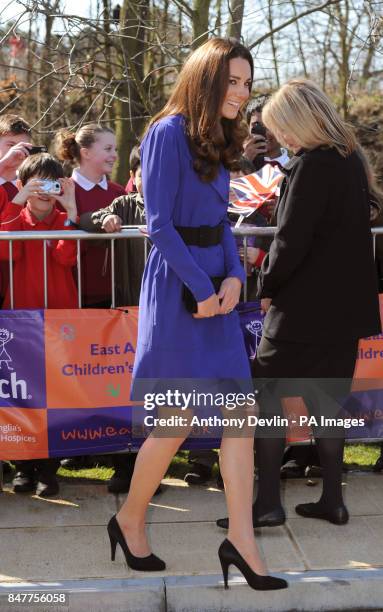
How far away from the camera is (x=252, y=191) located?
503 cm

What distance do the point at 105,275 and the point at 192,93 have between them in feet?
5.98

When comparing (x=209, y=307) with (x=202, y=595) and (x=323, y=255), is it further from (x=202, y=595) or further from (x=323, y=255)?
(x=202, y=595)

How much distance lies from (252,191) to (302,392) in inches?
51.4

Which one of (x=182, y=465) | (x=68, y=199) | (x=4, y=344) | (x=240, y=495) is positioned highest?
(x=68, y=199)

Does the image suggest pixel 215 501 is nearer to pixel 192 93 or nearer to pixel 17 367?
pixel 17 367

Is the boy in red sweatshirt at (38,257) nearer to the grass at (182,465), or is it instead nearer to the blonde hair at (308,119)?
the grass at (182,465)

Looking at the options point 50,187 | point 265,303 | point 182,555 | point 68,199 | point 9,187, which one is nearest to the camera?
point 182,555

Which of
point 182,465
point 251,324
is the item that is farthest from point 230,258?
point 182,465

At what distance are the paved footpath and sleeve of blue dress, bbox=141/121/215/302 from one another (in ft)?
4.16

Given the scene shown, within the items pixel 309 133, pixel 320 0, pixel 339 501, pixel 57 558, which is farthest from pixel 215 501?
pixel 320 0

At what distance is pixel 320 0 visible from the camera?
9.72 m

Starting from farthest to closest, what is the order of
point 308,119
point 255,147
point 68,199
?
1. point 255,147
2. point 68,199
3. point 308,119

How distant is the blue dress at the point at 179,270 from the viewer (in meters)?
3.46

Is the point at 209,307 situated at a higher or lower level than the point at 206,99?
lower
